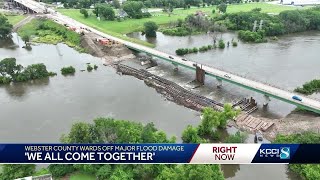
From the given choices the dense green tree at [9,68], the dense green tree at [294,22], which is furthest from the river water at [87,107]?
the dense green tree at [294,22]

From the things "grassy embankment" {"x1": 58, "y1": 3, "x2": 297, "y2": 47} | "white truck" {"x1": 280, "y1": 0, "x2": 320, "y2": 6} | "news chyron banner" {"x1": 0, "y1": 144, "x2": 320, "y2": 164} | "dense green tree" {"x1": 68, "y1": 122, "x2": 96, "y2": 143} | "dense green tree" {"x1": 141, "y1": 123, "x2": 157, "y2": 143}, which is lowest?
"dense green tree" {"x1": 141, "y1": 123, "x2": 157, "y2": 143}

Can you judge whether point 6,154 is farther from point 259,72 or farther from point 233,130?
point 259,72

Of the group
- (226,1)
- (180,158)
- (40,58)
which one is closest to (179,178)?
(180,158)

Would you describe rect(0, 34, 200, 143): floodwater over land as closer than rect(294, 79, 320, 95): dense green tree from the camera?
Yes

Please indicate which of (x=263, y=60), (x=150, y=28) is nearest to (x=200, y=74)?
(x=263, y=60)

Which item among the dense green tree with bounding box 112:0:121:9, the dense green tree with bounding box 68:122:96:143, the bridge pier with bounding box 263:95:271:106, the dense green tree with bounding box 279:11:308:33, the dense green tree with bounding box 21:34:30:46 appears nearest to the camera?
the dense green tree with bounding box 68:122:96:143

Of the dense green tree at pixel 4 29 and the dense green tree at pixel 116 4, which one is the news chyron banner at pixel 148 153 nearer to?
the dense green tree at pixel 4 29

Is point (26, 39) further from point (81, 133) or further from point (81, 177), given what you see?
point (81, 177)

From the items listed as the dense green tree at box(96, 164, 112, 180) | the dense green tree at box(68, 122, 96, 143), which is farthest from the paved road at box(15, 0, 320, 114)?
the dense green tree at box(96, 164, 112, 180)

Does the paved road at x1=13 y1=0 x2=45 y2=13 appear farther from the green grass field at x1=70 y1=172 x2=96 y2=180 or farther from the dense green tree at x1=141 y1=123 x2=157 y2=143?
the green grass field at x1=70 y1=172 x2=96 y2=180
